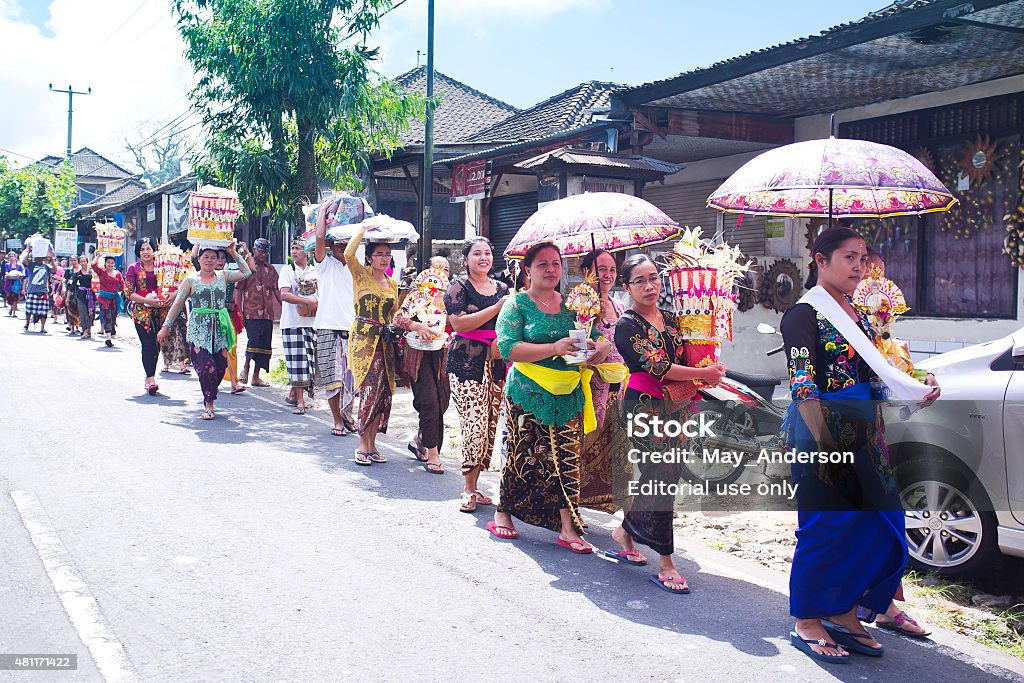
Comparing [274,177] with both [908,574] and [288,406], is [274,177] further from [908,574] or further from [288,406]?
[908,574]

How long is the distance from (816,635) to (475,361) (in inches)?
127

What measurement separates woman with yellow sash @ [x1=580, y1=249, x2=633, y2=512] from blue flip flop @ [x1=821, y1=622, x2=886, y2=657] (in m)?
1.65

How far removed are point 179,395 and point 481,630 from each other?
28.1ft

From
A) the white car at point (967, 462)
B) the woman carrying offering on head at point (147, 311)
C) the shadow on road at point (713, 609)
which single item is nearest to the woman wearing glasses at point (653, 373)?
the shadow on road at point (713, 609)

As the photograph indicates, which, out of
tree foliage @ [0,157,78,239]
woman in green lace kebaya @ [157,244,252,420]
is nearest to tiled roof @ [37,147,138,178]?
tree foliage @ [0,157,78,239]

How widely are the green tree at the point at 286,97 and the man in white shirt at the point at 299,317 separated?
313 centimetres

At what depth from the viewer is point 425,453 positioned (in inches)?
319

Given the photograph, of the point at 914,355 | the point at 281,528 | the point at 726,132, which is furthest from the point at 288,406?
the point at 914,355

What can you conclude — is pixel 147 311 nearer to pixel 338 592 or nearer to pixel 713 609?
pixel 338 592

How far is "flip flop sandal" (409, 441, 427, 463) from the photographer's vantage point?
321 inches

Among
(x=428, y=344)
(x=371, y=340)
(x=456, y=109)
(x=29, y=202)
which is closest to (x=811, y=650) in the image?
(x=428, y=344)

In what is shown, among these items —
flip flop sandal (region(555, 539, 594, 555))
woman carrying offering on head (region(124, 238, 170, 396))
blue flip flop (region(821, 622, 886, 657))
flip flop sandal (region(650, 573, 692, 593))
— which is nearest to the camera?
blue flip flop (region(821, 622, 886, 657))

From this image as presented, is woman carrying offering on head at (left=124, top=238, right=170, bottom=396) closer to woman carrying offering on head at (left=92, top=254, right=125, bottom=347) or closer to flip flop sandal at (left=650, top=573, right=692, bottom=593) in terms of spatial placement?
woman carrying offering on head at (left=92, top=254, right=125, bottom=347)

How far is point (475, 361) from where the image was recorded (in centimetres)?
667
